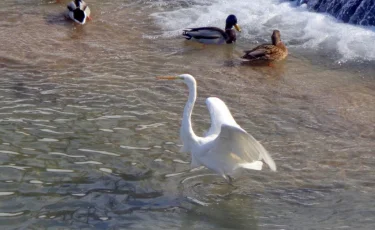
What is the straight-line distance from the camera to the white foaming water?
11305 mm

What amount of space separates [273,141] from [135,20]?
5.62 meters

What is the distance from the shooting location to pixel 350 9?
12891 millimetres

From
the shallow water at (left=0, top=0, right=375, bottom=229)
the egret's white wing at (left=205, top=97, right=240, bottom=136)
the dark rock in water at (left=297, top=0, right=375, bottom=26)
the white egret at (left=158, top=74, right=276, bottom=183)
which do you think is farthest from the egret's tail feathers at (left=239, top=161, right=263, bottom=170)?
the dark rock in water at (left=297, top=0, right=375, bottom=26)

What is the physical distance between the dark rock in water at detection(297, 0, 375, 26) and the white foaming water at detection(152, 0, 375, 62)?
0.61 ft

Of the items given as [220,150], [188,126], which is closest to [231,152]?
[220,150]

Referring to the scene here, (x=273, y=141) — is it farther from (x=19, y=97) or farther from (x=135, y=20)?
(x=135, y=20)

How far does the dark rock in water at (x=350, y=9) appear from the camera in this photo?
12.5 metres

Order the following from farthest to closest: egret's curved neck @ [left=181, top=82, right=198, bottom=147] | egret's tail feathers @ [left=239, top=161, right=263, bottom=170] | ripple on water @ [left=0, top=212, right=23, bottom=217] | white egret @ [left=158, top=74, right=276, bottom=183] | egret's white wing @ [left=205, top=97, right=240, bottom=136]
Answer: egret's white wing @ [left=205, top=97, right=240, bottom=136] < egret's curved neck @ [left=181, top=82, right=198, bottom=147] < egret's tail feathers @ [left=239, top=161, right=263, bottom=170] < white egret @ [left=158, top=74, right=276, bottom=183] < ripple on water @ [left=0, top=212, right=23, bottom=217]

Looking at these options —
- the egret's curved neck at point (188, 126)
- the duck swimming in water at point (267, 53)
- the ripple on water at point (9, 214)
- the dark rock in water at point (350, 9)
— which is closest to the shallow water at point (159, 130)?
the ripple on water at point (9, 214)

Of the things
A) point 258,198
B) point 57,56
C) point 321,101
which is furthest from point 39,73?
point 258,198

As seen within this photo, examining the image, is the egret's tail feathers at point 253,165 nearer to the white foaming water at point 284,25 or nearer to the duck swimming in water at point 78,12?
the white foaming water at point 284,25

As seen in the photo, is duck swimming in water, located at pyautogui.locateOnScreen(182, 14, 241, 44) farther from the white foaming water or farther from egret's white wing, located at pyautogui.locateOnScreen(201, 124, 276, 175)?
egret's white wing, located at pyautogui.locateOnScreen(201, 124, 276, 175)

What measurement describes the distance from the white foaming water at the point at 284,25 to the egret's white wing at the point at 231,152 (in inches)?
181

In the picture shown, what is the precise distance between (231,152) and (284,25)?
21.1ft
